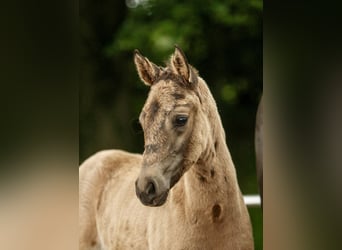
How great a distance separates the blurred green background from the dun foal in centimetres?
6

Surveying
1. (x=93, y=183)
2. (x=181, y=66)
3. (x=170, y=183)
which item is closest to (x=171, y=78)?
(x=181, y=66)

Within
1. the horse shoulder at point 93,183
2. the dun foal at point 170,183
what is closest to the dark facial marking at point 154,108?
the dun foal at point 170,183

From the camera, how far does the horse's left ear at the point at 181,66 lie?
2.17 m

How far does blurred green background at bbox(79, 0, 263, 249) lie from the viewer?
90.0 inches

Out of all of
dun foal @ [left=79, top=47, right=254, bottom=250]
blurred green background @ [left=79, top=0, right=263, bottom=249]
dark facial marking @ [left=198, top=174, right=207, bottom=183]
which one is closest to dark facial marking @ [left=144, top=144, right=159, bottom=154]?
dun foal @ [left=79, top=47, right=254, bottom=250]

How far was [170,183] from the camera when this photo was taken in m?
2.16

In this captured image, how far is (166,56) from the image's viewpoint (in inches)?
89.1

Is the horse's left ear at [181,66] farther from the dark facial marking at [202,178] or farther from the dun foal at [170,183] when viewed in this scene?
the dark facial marking at [202,178]

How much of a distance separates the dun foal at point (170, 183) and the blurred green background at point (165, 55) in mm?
56

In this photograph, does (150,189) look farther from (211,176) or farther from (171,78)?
(171,78)
